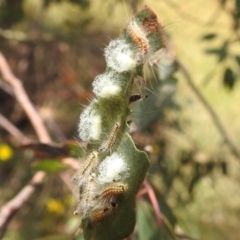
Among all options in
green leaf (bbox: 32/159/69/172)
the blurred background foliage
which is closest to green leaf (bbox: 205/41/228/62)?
the blurred background foliage

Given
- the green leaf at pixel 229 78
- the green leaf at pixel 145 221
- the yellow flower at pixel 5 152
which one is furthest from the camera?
the yellow flower at pixel 5 152

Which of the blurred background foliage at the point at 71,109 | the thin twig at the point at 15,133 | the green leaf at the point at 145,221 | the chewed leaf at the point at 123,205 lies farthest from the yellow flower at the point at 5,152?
the chewed leaf at the point at 123,205

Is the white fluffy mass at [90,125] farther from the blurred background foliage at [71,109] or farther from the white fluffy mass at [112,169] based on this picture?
the blurred background foliage at [71,109]

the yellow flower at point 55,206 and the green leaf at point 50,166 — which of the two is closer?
the green leaf at point 50,166

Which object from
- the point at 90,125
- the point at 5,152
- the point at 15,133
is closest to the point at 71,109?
the point at 5,152

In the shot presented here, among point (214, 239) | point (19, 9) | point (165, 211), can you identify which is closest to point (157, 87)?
point (165, 211)

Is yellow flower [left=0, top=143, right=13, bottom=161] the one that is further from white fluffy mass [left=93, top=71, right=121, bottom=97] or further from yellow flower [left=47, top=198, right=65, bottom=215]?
white fluffy mass [left=93, top=71, right=121, bottom=97]

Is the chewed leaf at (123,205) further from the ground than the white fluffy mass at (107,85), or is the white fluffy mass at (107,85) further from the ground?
the white fluffy mass at (107,85)
